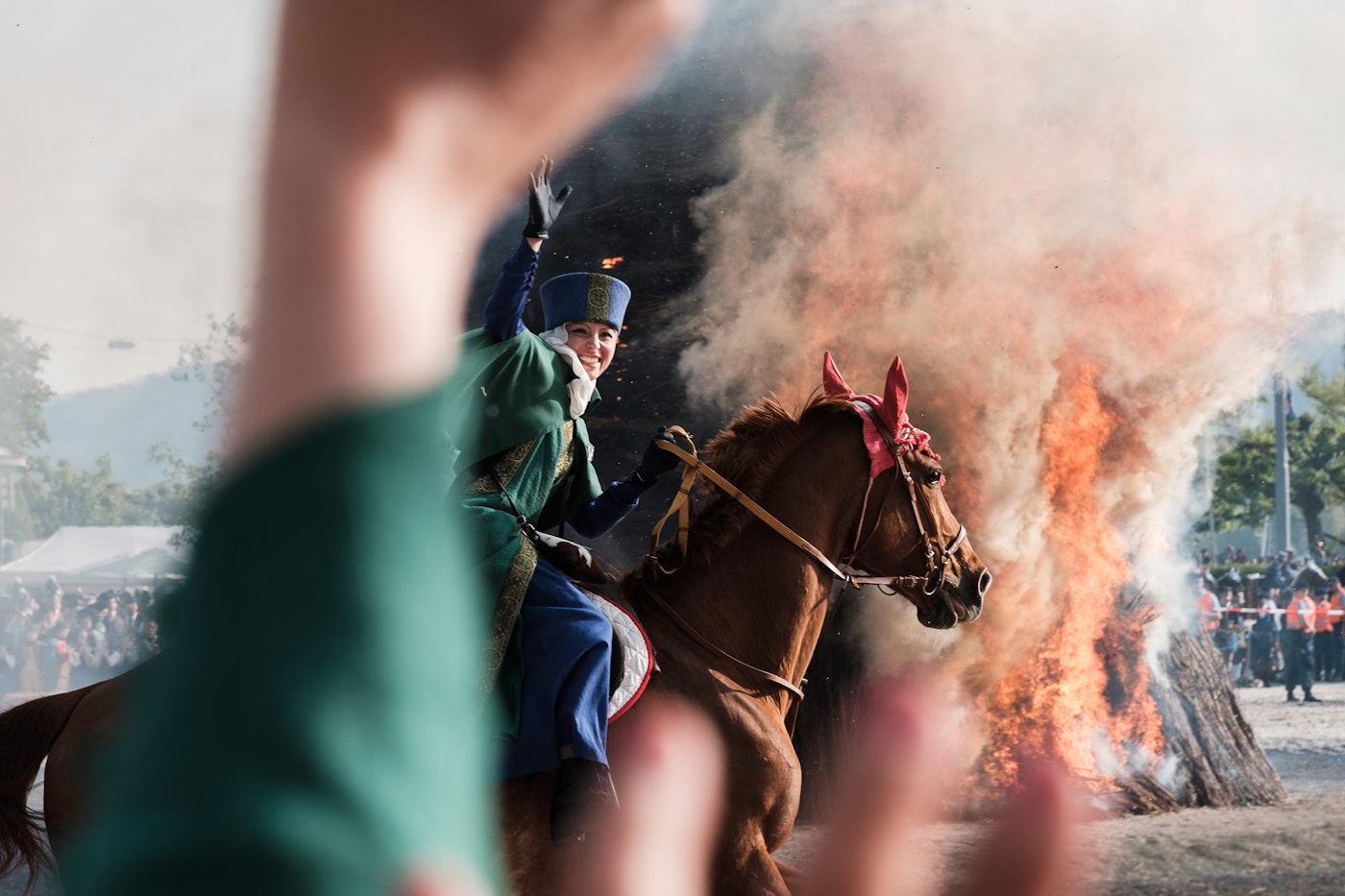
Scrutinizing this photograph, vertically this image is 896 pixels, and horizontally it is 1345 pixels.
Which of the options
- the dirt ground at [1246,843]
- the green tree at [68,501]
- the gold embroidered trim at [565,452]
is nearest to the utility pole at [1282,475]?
the dirt ground at [1246,843]

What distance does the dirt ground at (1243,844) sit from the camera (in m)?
6.80

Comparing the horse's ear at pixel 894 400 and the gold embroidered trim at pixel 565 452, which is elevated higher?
the horse's ear at pixel 894 400

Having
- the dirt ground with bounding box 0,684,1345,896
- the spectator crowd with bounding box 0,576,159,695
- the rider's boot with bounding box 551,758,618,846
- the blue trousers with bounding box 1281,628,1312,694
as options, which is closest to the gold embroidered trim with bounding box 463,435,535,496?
the rider's boot with bounding box 551,758,618,846

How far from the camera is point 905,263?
7684 mm

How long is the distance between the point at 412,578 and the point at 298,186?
10cm

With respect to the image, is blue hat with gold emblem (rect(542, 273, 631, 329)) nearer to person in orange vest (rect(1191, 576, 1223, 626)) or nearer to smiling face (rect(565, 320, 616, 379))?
smiling face (rect(565, 320, 616, 379))

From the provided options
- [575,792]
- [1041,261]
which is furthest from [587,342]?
[1041,261]

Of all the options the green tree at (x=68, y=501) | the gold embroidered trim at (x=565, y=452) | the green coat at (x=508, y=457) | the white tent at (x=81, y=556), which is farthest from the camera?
the white tent at (x=81, y=556)

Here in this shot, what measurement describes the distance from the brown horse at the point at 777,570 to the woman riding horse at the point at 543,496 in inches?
12.1

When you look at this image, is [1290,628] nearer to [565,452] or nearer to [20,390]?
[565,452]

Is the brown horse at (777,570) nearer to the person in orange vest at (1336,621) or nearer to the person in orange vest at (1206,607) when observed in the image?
the person in orange vest at (1206,607)

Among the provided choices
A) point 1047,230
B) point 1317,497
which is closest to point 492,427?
point 1047,230

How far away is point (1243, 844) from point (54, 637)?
783 cm

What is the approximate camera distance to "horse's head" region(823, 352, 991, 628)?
4137mm
